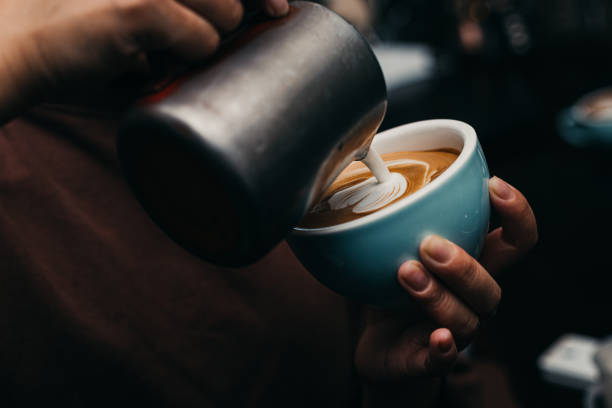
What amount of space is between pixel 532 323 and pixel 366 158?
93 cm

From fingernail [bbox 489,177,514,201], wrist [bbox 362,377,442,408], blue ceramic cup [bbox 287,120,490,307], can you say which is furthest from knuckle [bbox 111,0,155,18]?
wrist [bbox 362,377,442,408]

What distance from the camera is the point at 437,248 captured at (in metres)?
0.39

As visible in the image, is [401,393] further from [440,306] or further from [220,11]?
[220,11]

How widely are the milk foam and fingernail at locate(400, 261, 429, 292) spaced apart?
61 millimetres

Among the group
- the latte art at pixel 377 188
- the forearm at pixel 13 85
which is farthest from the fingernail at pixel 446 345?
the forearm at pixel 13 85

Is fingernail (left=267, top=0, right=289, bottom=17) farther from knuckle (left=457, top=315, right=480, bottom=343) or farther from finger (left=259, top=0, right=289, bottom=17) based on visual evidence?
knuckle (left=457, top=315, right=480, bottom=343)

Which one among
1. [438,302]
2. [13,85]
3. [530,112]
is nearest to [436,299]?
[438,302]

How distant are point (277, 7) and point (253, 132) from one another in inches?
4.7

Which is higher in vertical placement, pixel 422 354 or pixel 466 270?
pixel 466 270

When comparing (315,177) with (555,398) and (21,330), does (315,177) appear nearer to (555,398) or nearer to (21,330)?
(21,330)

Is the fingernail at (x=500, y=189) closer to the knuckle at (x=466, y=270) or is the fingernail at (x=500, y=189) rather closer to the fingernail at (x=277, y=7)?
the knuckle at (x=466, y=270)

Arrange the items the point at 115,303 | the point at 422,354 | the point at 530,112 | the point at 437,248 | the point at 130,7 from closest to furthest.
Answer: the point at 130,7, the point at 437,248, the point at 422,354, the point at 115,303, the point at 530,112

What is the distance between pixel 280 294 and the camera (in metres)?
0.67

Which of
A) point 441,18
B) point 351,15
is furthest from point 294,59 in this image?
point 351,15
